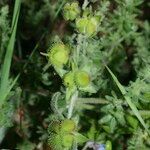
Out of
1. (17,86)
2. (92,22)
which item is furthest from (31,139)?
(92,22)

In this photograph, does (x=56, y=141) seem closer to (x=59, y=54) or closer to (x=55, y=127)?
(x=55, y=127)

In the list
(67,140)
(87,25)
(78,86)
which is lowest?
(67,140)

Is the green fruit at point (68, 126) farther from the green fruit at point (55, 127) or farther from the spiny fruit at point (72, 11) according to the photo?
the spiny fruit at point (72, 11)

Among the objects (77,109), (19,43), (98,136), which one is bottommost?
(98,136)

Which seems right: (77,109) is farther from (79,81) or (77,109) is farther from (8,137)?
(79,81)

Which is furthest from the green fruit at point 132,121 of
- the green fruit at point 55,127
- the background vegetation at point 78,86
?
the green fruit at point 55,127

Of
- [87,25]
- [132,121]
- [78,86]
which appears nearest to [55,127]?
[78,86]

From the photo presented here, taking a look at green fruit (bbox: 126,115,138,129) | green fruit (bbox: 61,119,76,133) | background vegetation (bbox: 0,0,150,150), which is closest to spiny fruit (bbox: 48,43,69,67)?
background vegetation (bbox: 0,0,150,150)
